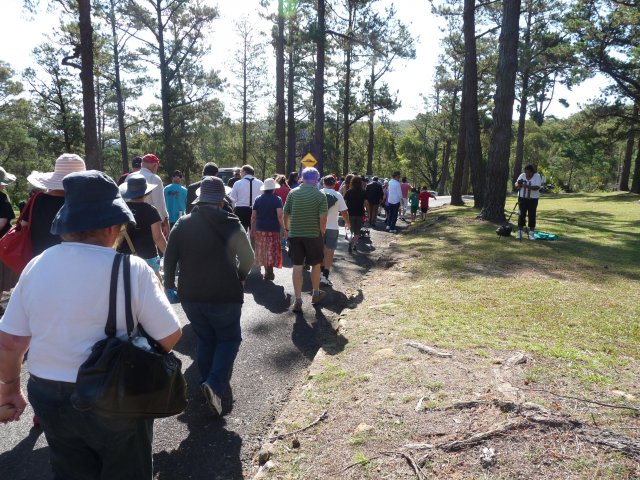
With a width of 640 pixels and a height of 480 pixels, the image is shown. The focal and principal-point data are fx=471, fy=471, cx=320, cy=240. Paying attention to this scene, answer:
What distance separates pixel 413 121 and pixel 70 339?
256 feet

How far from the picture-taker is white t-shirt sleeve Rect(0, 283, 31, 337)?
205 cm

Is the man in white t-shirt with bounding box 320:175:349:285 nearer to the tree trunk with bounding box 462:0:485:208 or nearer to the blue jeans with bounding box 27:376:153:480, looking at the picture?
the blue jeans with bounding box 27:376:153:480

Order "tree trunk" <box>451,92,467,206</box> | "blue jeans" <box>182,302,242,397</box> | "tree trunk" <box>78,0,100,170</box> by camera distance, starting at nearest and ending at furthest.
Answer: "blue jeans" <box>182,302,242,397</box>, "tree trunk" <box>78,0,100,170</box>, "tree trunk" <box>451,92,467,206</box>

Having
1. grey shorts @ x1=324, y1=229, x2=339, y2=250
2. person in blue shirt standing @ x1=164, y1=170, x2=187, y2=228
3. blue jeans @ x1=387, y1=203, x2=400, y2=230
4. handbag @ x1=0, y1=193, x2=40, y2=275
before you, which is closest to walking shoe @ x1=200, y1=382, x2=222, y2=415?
handbag @ x1=0, y1=193, x2=40, y2=275

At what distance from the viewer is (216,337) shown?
4.27 metres

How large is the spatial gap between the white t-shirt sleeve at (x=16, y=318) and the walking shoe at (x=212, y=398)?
79.1 inches

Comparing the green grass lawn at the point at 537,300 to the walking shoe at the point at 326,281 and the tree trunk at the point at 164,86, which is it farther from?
the tree trunk at the point at 164,86

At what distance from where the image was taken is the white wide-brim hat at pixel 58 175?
410cm

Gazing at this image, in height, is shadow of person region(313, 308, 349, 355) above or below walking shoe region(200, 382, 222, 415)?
below

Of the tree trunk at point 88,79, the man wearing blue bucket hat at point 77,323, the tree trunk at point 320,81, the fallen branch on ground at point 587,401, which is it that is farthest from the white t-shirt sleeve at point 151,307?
the tree trunk at point 320,81

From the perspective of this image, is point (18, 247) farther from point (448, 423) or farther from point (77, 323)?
point (448, 423)

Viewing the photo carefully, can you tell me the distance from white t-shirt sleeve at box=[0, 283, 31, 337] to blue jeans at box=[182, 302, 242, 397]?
2.05 meters

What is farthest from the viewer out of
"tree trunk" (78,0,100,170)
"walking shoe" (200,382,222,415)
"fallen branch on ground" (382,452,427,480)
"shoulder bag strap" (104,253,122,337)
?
"tree trunk" (78,0,100,170)

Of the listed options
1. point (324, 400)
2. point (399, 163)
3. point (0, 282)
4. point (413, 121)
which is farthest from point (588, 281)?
point (413, 121)
